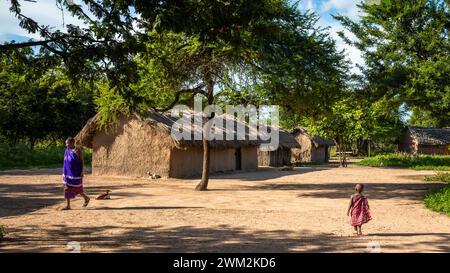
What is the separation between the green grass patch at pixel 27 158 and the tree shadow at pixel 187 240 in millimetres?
25442

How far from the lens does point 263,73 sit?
54.6ft

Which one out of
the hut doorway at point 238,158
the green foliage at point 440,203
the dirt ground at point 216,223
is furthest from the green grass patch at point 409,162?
the green foliage at point 440,203

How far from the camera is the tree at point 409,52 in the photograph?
17375mm

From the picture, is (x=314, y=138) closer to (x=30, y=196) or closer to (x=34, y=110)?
(x=34, y=110)

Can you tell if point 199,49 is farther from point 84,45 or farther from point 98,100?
point 84,45

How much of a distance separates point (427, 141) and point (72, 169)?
51528 mm

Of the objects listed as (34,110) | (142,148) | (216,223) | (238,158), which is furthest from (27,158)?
(216,223)

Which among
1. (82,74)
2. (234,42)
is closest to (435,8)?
(234,42)

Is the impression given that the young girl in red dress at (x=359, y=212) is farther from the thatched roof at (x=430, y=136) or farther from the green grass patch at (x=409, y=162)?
the thatched roof at (x=430, y=136)

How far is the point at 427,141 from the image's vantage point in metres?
54.3

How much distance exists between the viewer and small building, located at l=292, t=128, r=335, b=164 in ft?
154

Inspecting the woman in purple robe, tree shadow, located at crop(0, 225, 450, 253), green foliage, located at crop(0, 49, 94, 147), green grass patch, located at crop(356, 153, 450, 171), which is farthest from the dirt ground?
green foliage, located at crop(0, 49, 94, 147)

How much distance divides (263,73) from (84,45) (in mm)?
9480

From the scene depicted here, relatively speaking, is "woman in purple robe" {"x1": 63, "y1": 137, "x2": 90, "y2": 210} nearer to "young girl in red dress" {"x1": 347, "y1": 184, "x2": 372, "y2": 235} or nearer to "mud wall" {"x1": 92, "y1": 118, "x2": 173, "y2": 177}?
"young girl in red dress" {"x1": 347, "y1": 184, "x2": 372, "y2": 235}
